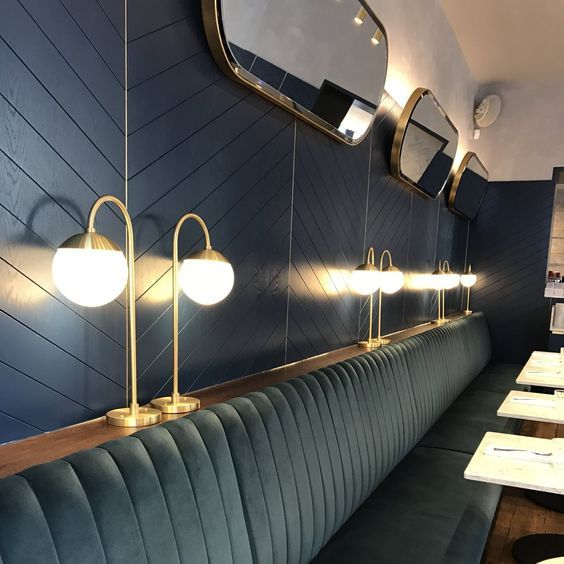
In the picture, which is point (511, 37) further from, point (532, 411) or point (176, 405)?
point (176, 405)

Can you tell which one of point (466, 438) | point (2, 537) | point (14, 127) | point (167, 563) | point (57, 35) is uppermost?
point (57, 35)

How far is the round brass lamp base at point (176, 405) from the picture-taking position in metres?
1.37

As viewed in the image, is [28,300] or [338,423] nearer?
[28,300]

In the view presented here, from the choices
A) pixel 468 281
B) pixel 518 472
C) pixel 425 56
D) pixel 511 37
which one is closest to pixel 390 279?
pixel 518 472

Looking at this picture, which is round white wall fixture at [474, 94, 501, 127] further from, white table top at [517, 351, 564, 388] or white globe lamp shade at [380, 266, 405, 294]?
white globe lamp shade at [380, 266, 405, 294]

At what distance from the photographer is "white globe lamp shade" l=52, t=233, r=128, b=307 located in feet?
3.25

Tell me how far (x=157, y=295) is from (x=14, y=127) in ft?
1.87

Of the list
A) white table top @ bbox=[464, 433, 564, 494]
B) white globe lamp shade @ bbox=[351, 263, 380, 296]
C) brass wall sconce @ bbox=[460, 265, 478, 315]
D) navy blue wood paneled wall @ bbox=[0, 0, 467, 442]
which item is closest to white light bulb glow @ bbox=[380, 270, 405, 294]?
white globe lamp shade @ bbox=[351, 263, 380, 296]

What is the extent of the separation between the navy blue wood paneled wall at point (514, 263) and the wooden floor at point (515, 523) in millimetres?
2833

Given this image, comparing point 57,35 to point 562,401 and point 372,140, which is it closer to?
point 372,140

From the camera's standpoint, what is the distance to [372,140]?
2.99 metres

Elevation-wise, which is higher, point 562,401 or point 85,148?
point 85,148

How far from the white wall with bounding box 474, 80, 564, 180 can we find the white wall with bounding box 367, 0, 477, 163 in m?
0.68

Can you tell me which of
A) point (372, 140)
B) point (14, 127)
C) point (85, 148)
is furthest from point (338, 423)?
point (372, 140)
